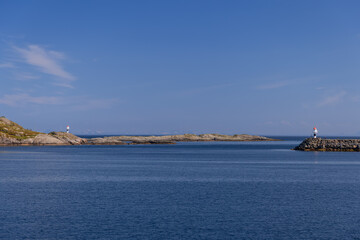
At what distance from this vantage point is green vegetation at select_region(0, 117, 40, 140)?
567 ft

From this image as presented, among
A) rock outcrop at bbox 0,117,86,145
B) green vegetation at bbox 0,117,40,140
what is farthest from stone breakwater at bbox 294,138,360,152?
green vegetation at bbox 0,117,40,140

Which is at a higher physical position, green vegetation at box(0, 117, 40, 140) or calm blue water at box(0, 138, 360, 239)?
green vegetation at box(0, 117, 40, 140)

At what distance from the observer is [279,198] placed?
1569 inches

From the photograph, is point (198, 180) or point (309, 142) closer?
point (198, 180)

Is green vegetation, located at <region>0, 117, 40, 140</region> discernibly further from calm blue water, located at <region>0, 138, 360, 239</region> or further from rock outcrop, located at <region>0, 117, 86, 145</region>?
calm blue water, located at <region>0, 138, 360, 239</region>

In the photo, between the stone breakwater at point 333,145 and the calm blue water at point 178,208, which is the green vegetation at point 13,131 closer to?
the stone breakwater at point 333,145

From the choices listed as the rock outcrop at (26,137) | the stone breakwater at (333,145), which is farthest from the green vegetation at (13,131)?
the stone breakwater at (333,145)

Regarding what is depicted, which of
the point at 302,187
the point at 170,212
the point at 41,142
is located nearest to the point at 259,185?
the point at 302,187

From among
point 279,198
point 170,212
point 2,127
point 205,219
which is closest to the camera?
point 205,219

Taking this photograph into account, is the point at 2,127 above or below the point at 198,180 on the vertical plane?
above

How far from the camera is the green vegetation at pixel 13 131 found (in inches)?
6799

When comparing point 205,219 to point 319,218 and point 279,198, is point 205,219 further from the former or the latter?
point 279,198

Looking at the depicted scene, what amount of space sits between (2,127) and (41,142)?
17.5 m

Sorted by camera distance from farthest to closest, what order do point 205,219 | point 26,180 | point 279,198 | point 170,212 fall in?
1. point 26,180
2. point 279,198
3. point 170,212
4. point 205,219
